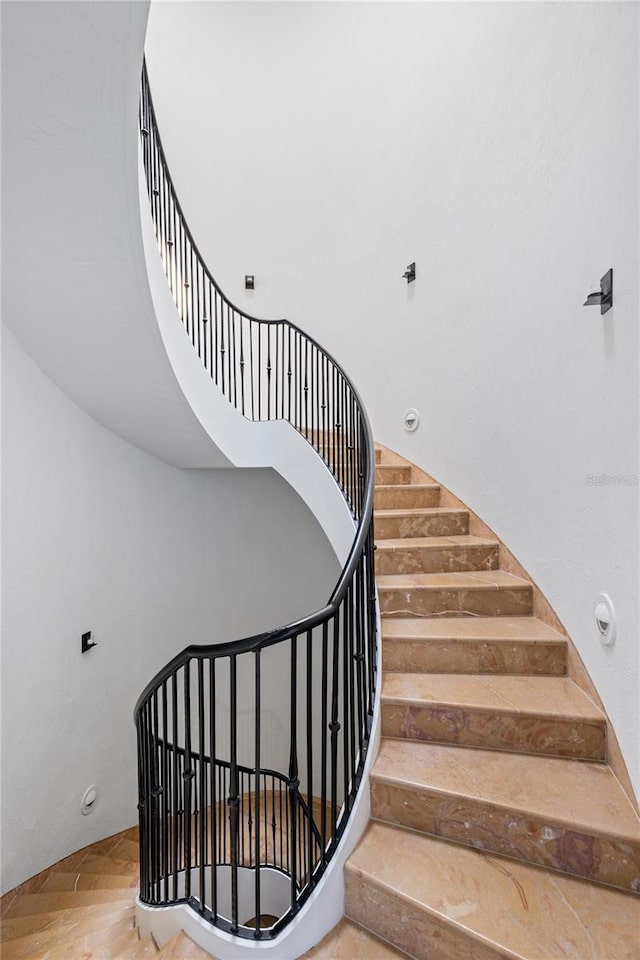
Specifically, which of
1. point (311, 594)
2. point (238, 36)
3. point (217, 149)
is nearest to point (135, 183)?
point (311, 594)

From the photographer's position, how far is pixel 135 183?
1.47 m

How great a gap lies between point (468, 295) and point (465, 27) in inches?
71.4

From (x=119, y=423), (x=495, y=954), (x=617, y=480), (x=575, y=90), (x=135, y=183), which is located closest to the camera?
Answer: (x=495, y=954)

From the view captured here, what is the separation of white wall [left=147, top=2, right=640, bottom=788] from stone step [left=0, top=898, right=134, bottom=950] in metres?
2.50

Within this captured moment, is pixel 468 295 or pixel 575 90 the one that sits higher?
pixel 575 90

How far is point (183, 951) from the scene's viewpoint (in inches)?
58.9

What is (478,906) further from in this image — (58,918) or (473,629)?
(58,918)

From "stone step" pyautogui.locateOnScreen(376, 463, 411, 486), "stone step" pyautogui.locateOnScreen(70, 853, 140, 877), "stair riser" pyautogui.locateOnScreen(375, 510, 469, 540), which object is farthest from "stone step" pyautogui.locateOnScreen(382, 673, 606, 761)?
"stone step" pyautogui.locateOnScreen(70, 853, 140, 877)

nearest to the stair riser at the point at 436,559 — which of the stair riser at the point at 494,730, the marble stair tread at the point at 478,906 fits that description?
the stair riser at the point at 494,730

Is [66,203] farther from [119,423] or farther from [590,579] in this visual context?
[590,579]

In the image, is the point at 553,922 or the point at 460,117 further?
the point at 460,117

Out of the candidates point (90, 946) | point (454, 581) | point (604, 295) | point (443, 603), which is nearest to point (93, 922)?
point (90, 946)

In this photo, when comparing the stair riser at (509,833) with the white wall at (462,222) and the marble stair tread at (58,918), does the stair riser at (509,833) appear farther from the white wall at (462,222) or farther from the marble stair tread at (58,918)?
the marble stair tread at (58,918)

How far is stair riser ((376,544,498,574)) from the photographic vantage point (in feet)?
8.38
